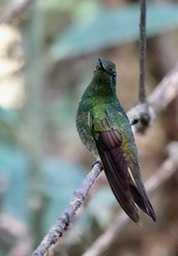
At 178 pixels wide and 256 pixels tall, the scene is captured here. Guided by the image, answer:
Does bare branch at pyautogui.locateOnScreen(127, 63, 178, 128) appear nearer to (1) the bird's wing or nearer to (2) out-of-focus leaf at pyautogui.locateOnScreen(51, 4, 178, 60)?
(1) the bird's wing

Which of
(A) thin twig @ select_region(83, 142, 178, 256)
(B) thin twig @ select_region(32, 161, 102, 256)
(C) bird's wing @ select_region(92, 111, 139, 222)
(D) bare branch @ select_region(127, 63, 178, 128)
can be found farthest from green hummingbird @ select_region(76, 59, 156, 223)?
(A) thin twig @ select_region(83, 142, 178, 256)

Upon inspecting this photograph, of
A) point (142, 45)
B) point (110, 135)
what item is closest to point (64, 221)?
point (110, 135)

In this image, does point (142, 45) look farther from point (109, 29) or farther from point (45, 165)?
point (45, 165)

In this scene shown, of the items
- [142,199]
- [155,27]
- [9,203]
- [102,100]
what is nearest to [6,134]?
[9,203]

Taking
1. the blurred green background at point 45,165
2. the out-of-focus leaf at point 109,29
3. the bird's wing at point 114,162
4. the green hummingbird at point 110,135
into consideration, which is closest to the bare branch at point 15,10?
the blurred green background at point 45,165

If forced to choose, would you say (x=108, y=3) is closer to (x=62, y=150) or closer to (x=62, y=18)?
(x=62, y=18)

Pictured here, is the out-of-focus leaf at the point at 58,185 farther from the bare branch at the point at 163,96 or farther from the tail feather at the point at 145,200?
the tail feather at the point at 145,200

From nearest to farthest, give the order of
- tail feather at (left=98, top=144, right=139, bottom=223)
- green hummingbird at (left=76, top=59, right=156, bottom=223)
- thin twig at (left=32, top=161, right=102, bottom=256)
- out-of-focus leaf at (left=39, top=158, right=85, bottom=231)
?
1. thin twig at (left=32, top=161, right=102, bottom=256)
2. tail feather at (left=98, top=144, right=139, bottom=223)
3. green hummingbird at (left=76, top=59, right=156, bottom=223)
4. out-of-focus leaf at (left=39, top=158, right=85, bottom=231)
